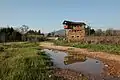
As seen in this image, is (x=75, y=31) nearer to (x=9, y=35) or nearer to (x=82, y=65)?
(x=9, y=35)

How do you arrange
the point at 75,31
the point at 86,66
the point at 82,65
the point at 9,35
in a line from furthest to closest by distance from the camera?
the point at 9,35
the point at 75,31
the point at 82,65
the point at 86,66

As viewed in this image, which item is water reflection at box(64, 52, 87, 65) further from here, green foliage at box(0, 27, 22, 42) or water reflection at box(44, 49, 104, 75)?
green foliage at box(0, 27, 22, 42)

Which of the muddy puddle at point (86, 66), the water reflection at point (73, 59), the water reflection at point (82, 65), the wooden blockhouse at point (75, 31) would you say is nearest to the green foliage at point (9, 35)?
the wooden blockhouse at point (75, 31)

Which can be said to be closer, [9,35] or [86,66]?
[86,66]

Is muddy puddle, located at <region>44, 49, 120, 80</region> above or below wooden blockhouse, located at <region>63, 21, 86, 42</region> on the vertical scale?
below

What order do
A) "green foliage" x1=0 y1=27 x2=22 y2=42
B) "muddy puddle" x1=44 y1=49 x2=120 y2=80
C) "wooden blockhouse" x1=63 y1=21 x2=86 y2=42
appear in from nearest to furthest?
"muddy puddle" x1=44 y1=49 x2=120 y2=80, "wooden blockhouse" x1=63 y1=21 x2=86 y2=42, "green foliage" x1=0 y1=27 x2=22 y2=42

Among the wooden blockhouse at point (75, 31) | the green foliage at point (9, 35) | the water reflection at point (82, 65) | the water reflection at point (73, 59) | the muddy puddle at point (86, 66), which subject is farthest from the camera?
the green foliage at point (9, 35)

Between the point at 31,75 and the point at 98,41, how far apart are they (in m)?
28.6

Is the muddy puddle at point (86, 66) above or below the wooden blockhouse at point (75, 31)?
below

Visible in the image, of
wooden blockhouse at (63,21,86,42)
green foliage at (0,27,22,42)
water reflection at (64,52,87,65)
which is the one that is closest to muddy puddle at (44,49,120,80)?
water reflection at (64,52,87,65)

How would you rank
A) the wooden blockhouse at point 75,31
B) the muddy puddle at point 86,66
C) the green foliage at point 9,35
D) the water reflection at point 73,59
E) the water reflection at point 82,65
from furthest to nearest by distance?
the green foliage at point 9,35 < the wooden blockhouse at point 75,31 < the water reflection at point 73,59 < the water reflection at point 82,65 < the muddy puddle at point 86,66

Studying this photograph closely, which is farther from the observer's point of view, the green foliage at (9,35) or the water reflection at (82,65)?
the green foliage at (9,35)

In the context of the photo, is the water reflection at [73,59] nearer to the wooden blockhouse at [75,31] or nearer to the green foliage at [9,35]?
the wooden blockhouse at [75,31]

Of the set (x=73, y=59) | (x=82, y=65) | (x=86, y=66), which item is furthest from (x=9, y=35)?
(x=86, y=66)
